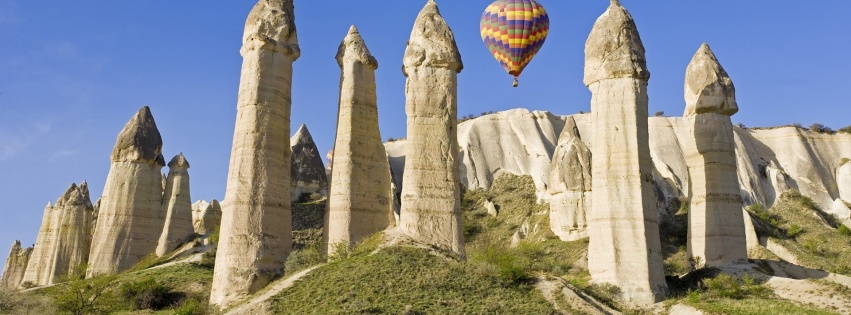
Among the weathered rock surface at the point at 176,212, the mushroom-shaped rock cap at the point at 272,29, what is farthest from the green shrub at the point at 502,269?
the weathered rock surface at the point at 176,212

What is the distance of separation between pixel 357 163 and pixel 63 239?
17374 mm

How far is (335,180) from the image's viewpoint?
27.1m

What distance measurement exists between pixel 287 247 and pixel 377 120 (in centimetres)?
507

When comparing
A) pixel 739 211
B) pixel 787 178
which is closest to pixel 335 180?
pixel 739 211

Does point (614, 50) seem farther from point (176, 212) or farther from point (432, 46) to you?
point (176, 212)

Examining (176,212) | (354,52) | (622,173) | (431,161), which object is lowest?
(176,212)

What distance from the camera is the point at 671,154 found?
69.1 m

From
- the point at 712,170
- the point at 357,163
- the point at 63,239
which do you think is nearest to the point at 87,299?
the point at 357,163

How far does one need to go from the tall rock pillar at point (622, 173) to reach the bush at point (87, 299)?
1377cm

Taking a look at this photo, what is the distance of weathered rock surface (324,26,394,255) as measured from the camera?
2667 centimetres

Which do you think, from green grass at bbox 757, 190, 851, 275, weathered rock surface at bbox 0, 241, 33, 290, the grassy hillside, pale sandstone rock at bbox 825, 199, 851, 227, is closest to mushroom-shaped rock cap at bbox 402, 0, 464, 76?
the grassy hillside

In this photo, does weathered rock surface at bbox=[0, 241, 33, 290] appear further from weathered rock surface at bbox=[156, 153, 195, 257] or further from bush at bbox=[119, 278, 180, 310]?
bush at bbox=[119, 278, 180, 310]

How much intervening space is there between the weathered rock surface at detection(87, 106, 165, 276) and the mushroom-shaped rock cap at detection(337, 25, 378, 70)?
1042 centimetres

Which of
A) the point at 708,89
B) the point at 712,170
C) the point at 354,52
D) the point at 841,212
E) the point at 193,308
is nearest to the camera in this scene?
the point at 193,308
